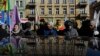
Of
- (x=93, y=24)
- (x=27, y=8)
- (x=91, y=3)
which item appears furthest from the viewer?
(x=91, y=3)

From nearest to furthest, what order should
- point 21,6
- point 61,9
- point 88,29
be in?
1. point 88,29
2. point 21,6
3. point 61,9

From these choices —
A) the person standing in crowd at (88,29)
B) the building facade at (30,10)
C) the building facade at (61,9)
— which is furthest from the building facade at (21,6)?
the person standing in crowd at (88,29)

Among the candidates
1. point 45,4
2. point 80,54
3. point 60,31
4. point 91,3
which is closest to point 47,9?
point 45,4

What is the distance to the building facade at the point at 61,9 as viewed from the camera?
65.9 meters

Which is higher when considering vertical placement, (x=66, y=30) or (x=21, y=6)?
(x=66, y=30)

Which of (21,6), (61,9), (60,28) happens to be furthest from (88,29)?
(61,9)

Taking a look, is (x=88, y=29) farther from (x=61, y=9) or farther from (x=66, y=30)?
(x=61, y=9)

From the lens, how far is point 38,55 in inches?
83.3

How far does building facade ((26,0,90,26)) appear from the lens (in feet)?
216

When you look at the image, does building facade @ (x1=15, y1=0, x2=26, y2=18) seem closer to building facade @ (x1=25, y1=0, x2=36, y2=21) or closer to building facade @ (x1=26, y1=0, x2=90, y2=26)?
building facade @ (x1=25, y1=0, x2=36, y2=21)

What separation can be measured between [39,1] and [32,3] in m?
1.92

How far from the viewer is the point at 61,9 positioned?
218 ft

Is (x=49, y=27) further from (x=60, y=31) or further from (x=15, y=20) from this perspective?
(x=15, y=20)

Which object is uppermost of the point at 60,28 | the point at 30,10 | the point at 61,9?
the point at 60,28
